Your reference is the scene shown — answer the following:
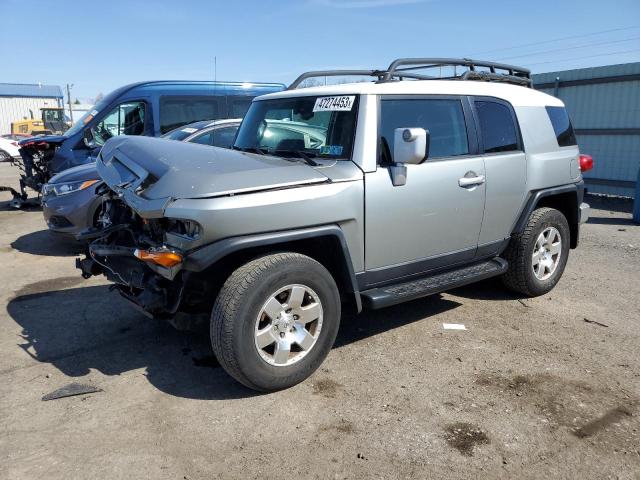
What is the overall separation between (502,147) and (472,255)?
3.27 feet

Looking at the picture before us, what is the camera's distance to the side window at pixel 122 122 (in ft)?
30.6

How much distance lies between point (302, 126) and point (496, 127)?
1.77m

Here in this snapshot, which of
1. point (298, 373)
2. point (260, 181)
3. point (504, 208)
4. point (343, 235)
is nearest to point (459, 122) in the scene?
point (504, 208)

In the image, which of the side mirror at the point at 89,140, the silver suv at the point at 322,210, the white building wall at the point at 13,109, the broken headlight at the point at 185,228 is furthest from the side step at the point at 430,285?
the white building wall at the point at 13,109

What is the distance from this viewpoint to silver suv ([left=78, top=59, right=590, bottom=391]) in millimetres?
3234

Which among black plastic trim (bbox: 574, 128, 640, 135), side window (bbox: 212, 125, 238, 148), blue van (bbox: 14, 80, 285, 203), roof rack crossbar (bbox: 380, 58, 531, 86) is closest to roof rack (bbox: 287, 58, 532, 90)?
roof rack crossbar (bbox: 380, 58, 531, 86)

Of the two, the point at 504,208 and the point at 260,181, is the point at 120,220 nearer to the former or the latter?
the point at 260,181

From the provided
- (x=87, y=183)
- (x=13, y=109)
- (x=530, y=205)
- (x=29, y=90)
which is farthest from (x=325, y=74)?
(x=29, y=90)

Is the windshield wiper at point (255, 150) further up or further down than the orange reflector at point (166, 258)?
further up

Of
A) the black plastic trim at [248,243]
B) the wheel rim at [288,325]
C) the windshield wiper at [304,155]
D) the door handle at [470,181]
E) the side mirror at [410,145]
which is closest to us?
the black plastic trim at [248,243]

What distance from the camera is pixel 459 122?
4441 mm

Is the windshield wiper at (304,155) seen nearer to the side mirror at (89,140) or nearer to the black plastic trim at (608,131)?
the side mirror at (89,140)

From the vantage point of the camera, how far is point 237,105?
404 inches

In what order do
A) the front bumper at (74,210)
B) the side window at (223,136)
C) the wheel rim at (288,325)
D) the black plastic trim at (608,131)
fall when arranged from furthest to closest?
the black plastic trim at (608,131) → the side window at (223,136) → the front bumper at (74,210) → the wheel rim at (288,325)
